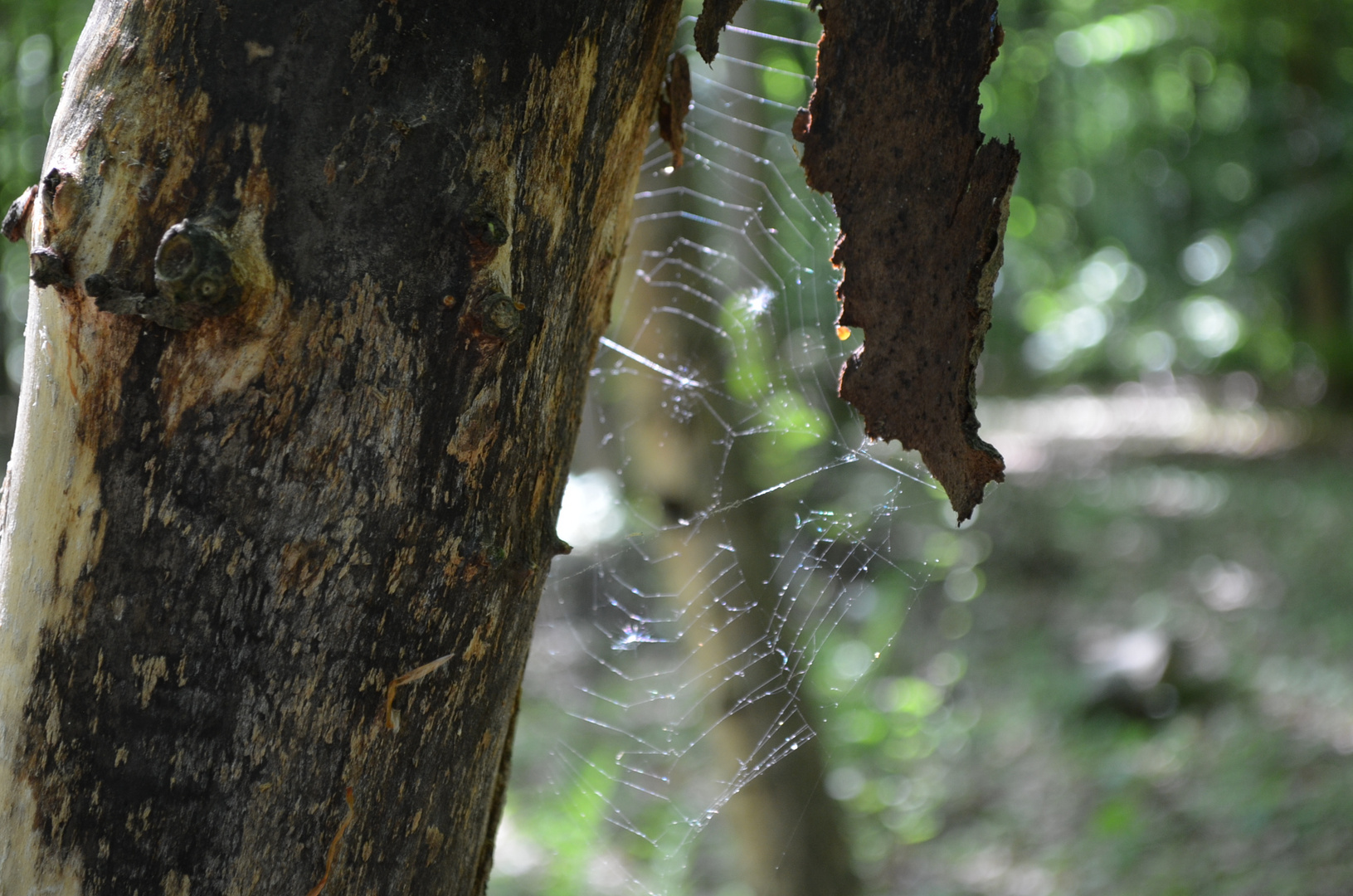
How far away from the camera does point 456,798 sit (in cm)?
93

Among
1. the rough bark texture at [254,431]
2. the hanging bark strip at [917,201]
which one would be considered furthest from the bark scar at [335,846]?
the hanging bark strip at [917,201]

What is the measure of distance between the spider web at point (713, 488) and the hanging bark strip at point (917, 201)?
1.08 feet

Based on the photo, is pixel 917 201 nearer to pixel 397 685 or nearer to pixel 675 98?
pixel 675 98

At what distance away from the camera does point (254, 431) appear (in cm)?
79

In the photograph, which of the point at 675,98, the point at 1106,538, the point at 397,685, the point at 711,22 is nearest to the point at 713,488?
the point at 675,98

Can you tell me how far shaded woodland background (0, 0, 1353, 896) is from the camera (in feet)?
11.9

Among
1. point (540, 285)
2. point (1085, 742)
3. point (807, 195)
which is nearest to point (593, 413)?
point (807, 195)

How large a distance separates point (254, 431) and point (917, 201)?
0.69 m

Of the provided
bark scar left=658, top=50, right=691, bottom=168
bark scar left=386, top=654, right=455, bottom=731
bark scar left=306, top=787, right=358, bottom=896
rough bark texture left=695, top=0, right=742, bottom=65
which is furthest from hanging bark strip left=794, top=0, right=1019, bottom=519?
bark scar left=306, top=787, right=358, bottom=896

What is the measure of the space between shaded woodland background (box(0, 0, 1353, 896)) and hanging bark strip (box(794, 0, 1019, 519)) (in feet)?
2.45

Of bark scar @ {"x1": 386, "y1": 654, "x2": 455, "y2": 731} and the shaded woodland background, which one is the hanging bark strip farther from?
the shaded woodland background

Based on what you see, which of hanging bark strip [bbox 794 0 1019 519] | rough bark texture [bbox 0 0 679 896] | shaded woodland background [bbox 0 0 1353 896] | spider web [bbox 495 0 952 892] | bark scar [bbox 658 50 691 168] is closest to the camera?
rough bark texture [bbox 0 0 679 896]

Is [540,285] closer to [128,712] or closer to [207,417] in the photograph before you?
[207,417]

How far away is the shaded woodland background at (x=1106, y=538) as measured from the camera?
142 inches
